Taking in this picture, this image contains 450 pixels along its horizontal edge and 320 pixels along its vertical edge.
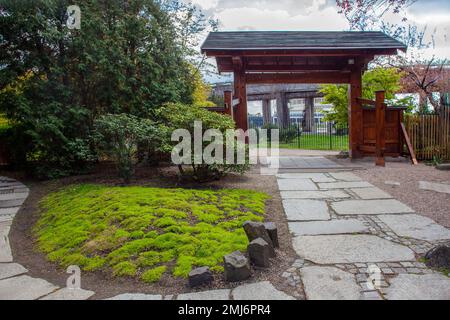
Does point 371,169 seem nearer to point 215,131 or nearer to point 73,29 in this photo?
point 215,131

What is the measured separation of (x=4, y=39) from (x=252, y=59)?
5802mm

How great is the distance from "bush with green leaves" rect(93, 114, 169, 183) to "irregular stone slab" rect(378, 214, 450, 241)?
368 cm

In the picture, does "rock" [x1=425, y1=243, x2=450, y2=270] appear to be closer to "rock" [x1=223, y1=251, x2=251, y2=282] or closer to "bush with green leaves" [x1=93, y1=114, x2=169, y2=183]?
"rock" [x1=223, y1=251, x2=251, y2=282]

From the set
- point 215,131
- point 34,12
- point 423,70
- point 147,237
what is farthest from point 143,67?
point 423,70

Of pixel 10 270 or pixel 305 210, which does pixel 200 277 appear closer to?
pixel 10 270

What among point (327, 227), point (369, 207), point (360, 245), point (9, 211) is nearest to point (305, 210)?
point (327, 227)

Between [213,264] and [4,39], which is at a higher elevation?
[4,39]

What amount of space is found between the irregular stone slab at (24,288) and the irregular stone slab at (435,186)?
5646mm

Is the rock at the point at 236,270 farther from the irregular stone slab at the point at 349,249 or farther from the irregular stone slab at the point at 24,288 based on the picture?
the irregular stone slab at the point at 24,288

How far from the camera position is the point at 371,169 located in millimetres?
7484

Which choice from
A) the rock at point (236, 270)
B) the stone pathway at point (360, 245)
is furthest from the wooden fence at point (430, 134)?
the rock at point (236, 270)

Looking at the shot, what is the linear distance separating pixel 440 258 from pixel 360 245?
2.17ft
